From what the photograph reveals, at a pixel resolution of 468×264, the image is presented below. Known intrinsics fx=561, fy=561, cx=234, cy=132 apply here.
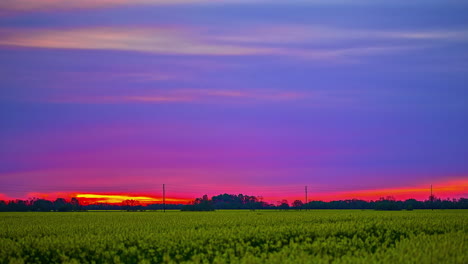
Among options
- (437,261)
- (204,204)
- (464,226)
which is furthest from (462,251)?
(204,204)

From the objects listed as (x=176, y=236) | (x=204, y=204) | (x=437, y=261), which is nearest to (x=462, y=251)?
(x=437, y=261)

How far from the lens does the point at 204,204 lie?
13275cm

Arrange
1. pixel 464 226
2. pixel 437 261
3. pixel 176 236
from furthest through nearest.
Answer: pixel 464 226 < pixel 176 236 < pixel 437 261

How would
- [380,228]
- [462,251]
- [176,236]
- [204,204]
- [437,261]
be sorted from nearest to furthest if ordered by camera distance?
[437,261]
[462,251]
[176,236]
[380,228]
[204,204]

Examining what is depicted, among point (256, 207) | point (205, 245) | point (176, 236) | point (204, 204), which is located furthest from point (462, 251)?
point (256, 207)

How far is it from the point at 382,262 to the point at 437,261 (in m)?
2.10

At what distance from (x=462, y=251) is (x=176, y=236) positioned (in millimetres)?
16411

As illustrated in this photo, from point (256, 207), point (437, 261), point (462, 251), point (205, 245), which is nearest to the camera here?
point (437, 261)

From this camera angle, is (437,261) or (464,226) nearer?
(437,261)

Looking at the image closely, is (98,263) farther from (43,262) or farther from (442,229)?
(442,229)

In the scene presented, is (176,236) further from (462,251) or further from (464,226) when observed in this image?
(464,226)

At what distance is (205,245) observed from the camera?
31469 millimetres

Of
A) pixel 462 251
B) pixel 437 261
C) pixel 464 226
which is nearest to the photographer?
pixel 437 261

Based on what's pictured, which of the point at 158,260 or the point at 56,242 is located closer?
the point at 158,260
